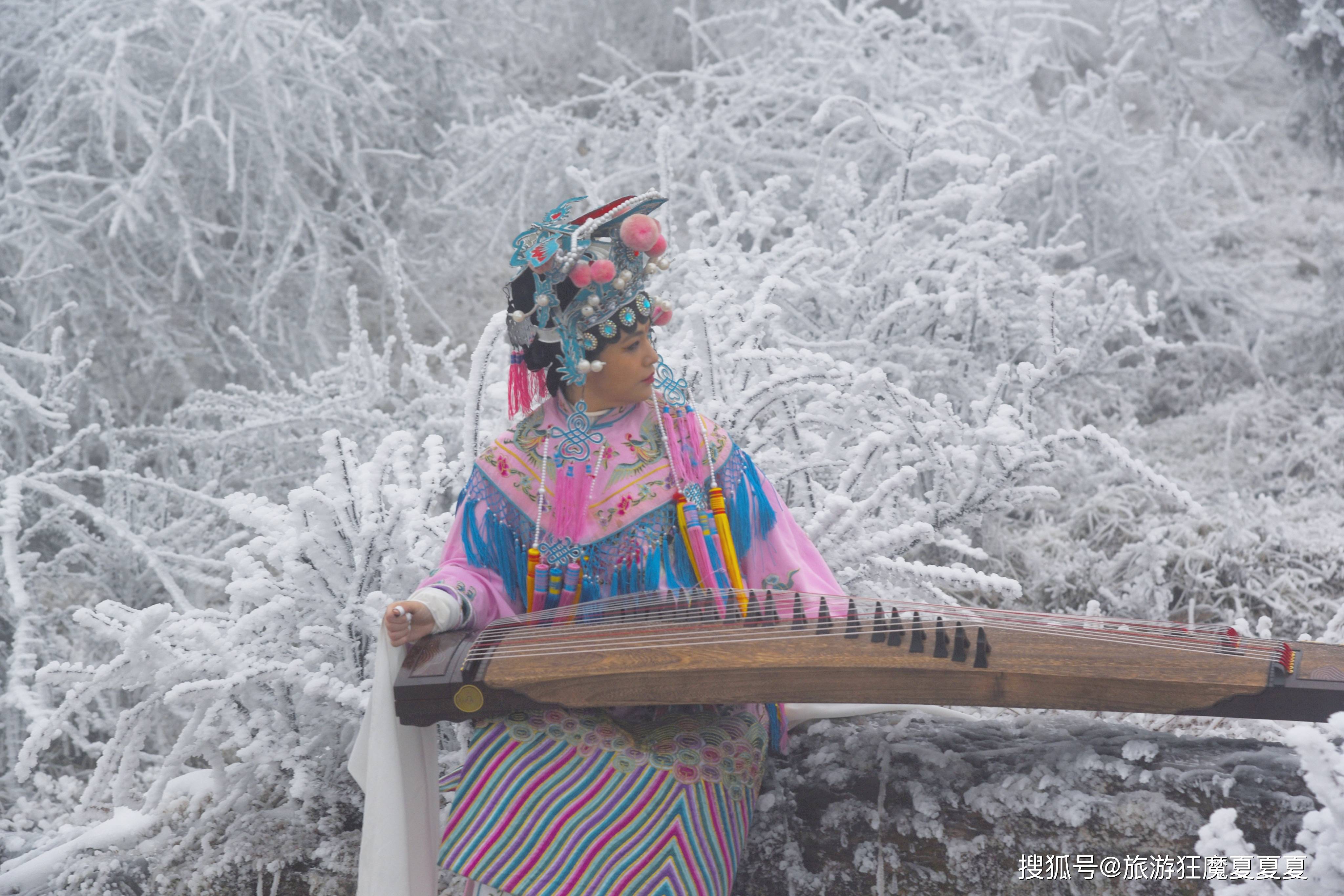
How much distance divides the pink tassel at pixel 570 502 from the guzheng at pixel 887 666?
0.65ft

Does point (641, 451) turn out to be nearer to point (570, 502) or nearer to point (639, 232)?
point (570, 502)

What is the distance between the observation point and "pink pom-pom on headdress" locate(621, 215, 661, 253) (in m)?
1.79

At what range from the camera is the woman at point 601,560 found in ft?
5.57

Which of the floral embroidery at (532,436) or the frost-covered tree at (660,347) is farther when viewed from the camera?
the frost-covered tree at (660,347)

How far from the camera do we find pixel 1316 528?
9.95ft

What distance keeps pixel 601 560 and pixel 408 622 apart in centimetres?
36

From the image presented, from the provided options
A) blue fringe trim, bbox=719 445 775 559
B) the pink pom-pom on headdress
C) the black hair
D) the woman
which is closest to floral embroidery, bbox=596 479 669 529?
the woman

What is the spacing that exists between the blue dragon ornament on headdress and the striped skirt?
60cm

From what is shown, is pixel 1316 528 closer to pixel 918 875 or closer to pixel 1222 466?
pixel 1222 466

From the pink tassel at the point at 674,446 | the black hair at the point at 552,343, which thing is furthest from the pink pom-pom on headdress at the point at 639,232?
the pink tassel at the point at 674,446

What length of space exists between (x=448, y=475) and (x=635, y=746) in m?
0.93

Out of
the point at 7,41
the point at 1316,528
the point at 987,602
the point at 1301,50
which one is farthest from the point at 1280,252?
the point at 7,41

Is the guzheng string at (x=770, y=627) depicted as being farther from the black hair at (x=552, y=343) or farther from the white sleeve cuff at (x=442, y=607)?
the black hair at (x=552, y=343)

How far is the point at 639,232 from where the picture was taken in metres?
1.79
